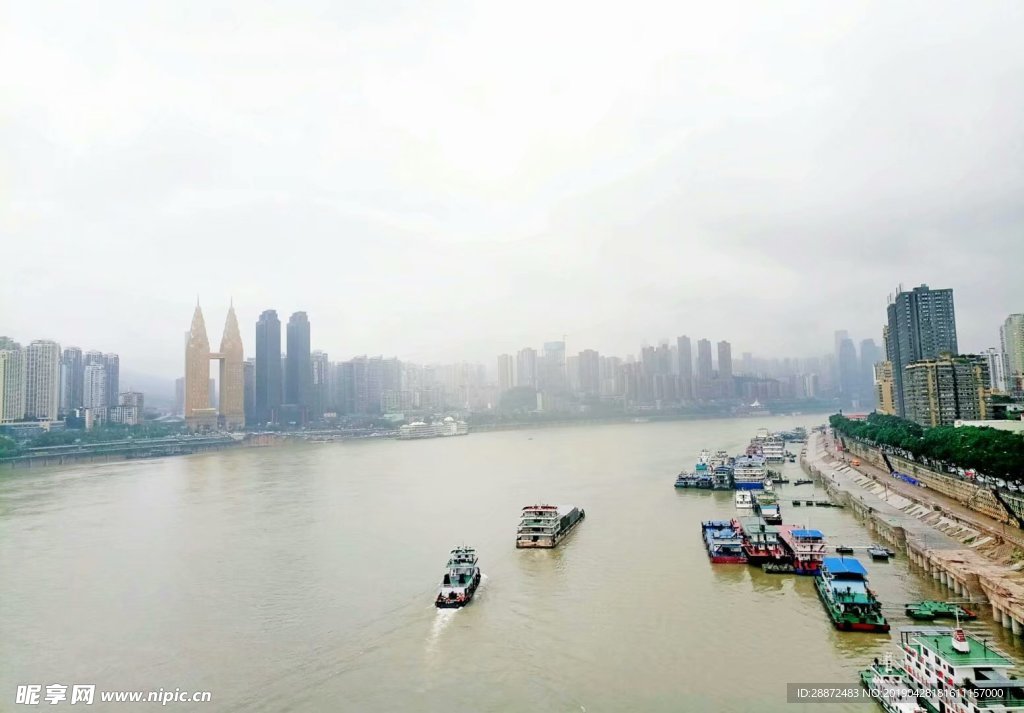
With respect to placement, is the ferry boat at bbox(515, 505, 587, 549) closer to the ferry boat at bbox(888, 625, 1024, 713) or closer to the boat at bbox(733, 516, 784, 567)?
the boat at bbox(733, 516, 784, 567)

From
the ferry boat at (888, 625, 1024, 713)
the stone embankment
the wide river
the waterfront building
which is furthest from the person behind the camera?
the waterfront building

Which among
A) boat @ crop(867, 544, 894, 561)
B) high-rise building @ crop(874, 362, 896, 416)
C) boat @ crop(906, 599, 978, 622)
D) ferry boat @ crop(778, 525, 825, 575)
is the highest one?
high-rise building @ crop(874, 362, 896, 416)

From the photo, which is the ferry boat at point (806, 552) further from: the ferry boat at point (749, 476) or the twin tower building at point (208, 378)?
the twin tower building at point (208, 378)

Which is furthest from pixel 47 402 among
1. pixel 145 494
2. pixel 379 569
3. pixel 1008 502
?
pixel 1008 502

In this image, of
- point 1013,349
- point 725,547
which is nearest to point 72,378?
point 725,547

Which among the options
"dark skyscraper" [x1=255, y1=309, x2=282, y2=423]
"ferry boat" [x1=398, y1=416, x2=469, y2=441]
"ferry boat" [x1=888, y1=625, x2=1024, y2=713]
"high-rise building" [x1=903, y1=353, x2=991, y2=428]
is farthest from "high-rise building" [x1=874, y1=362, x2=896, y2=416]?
"dark skyscraper" [x1=255, y1=309, x2=282, y2=423]

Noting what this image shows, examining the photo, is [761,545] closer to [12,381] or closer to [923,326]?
[923,326]

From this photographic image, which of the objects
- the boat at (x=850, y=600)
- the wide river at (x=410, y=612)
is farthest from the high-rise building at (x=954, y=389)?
the boat at (x=850, y=600)
